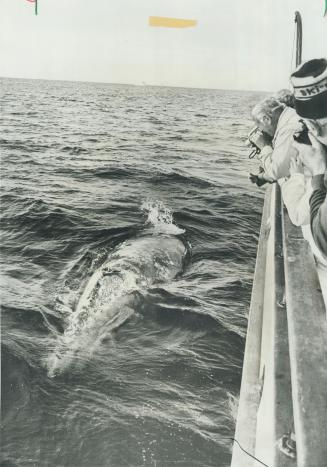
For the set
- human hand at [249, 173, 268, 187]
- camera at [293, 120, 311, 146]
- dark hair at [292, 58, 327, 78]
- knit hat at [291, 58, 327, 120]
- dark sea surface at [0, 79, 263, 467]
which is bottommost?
dark sea surface at [0, 79, 263, 467]

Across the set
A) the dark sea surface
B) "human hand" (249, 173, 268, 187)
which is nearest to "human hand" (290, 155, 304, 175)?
"human hand" (249, 173, 268, 187)

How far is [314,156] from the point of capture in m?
1.14

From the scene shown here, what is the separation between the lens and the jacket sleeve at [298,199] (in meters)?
1.06

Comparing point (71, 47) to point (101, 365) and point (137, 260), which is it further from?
point (101, 365)

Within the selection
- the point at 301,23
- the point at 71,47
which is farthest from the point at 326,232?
the point at 71,47

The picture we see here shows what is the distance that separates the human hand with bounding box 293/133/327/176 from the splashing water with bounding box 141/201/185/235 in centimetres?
288

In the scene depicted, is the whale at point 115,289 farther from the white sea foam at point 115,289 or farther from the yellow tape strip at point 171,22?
the yellow tape strip at point 171,22

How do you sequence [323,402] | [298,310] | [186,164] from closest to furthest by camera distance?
[323,402] < [298,310] < [186,164]

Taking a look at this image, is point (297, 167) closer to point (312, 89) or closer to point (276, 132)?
point (312, 89)

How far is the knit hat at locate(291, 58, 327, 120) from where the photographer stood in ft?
3.67

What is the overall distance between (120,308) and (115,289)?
28 centimetres

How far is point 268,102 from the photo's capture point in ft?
6.04

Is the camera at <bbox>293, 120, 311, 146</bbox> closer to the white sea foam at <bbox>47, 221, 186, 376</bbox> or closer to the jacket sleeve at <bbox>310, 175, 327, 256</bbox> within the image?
the jacket sleeve at <bbox>310, 175, 327, 256</bbox>

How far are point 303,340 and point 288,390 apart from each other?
0.47 feet
